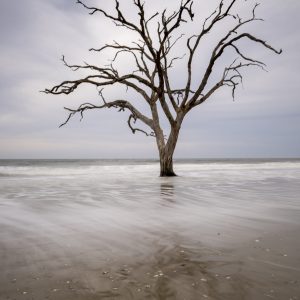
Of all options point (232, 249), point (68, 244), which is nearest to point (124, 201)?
point (68, 244)

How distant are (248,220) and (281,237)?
85cm

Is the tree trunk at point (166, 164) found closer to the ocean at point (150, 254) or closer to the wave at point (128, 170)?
the wave at point (128, 170)

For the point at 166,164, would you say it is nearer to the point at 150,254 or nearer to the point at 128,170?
the point at 128,170

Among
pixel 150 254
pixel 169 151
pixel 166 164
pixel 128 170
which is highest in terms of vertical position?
pixel 169 151

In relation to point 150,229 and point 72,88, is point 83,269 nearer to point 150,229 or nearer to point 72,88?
point 150,229

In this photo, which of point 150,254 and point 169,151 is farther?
point 169,151

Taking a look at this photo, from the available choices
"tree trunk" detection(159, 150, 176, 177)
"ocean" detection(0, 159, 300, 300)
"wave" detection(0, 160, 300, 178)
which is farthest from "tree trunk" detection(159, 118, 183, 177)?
"ocean" detection(0, 159, 300, 300)

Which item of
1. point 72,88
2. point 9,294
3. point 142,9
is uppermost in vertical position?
point 142,9

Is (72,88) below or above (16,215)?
above

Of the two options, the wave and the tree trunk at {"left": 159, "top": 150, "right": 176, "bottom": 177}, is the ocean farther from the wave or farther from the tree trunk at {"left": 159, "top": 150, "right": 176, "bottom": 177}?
the wave

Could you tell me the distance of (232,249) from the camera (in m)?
2.55

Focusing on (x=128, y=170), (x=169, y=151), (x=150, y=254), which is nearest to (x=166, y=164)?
(x=169, y=151)

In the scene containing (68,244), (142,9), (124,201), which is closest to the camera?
(68,244)

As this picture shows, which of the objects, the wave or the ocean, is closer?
the ocean
